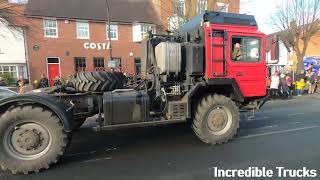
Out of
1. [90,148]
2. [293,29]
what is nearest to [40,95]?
[90,148]

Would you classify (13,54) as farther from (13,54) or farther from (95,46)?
(95,46)

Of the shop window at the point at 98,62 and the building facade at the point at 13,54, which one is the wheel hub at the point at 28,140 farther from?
the shop window at the point at 98,62

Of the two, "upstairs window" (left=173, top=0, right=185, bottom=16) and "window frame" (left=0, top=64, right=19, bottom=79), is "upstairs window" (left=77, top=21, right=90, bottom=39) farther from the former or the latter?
"upstairs window" (left=173, top=0, right=185, bottom=16)

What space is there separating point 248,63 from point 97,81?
363 centimetres

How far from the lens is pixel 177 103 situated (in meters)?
6.71

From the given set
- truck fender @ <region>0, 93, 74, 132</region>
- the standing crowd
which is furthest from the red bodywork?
the standing crowd

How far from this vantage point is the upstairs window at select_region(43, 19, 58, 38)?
26.4 m

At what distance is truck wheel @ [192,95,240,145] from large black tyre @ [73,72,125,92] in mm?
2024

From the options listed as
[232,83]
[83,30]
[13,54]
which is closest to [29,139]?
[232,83]

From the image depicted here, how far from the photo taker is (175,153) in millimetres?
6438

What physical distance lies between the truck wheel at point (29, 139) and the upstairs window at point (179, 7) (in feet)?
57.5

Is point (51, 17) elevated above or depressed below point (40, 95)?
above

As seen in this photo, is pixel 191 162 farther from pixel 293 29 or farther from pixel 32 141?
pixel 293 29

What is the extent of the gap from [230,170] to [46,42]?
2439cm
